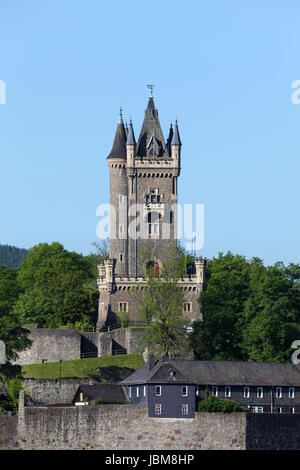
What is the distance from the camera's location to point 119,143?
12712cm

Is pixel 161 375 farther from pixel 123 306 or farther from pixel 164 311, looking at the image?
pixel 123 306

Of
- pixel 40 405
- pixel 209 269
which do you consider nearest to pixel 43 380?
pixel 40 405

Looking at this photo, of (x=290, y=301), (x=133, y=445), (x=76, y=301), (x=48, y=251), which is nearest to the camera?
(x=133, y=445)

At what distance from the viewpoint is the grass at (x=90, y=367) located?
107938 mm

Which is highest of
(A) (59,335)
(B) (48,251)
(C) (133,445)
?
(B) (48,251)

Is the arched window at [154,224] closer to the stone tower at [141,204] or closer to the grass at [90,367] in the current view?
the stone tower at [141,204]

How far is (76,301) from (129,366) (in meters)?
13.8

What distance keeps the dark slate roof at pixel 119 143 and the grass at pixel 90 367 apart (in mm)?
20585

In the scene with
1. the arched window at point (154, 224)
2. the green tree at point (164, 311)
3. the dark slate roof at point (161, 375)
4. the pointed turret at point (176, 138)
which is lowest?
the dark slate roof at point (161, 375)

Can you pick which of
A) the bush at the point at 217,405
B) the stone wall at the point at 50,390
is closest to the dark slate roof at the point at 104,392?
the stone wall at the point at 50,390

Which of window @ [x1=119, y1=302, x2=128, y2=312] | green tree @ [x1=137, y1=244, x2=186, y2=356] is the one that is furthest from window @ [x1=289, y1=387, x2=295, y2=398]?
window @ [x1=119, y1=302, x2=128, y2=312]

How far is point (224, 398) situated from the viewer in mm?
98938

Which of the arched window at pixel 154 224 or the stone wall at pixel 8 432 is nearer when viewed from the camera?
the stone wall at pixel 8 432

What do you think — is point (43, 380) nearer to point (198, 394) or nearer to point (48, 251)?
point (198, 394)
